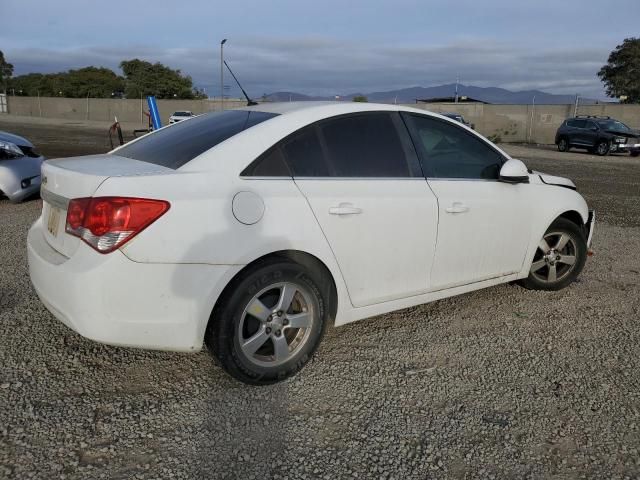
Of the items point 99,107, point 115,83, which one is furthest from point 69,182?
point 115,83

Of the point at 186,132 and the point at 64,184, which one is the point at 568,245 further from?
the point at 64,184

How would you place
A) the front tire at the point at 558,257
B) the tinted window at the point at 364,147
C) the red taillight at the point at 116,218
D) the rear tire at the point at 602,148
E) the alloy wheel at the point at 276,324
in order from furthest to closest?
the rear tire at the point at 602,148
the front tire at the point at 558,257
the tinted window at the point at 364,147
the alloy wheel at the point at 276,324
the red taillight at the point at 116,218

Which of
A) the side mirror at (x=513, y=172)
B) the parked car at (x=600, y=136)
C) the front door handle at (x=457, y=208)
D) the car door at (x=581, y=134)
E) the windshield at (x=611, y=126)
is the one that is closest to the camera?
the front door handle at (x=457, y=208)

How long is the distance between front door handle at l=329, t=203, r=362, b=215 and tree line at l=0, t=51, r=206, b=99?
2914 inches

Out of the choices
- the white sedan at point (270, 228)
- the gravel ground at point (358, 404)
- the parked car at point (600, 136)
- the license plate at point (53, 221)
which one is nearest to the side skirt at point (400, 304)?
the white sedan at point (270, 228)

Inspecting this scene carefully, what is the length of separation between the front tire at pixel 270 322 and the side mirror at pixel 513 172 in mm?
1709

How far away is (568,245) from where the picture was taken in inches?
188

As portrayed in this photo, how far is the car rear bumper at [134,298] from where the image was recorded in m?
2.68

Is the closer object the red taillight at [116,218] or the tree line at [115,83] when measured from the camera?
the red taillight at [116,218]

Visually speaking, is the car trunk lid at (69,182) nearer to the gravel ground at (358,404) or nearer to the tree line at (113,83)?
the gravel ground at (358,404)

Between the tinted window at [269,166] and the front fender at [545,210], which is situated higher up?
the tinted window at [269,166]

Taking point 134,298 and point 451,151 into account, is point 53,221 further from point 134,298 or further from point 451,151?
point 451,151

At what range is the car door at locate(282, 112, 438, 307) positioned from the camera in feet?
10.5

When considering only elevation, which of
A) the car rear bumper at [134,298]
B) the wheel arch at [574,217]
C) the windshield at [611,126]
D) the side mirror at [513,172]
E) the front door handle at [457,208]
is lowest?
the car rear bumper at [134,298]
